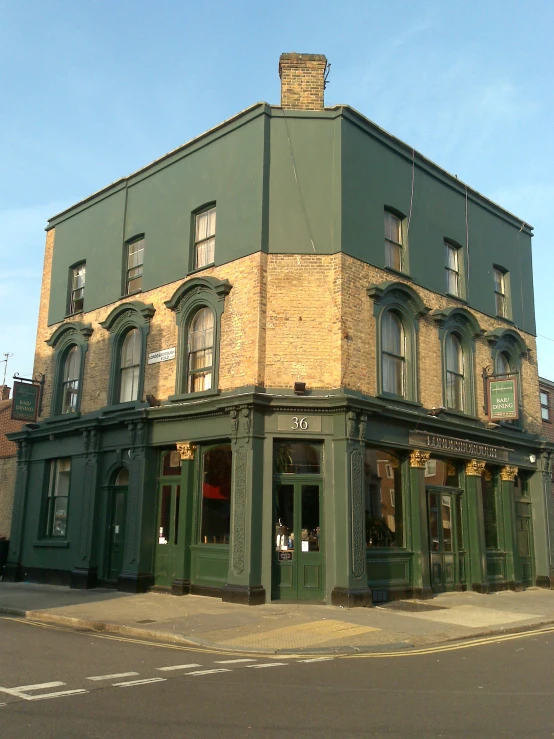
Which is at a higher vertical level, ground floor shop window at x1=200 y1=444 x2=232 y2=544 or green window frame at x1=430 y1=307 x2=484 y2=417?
green window frame at x1=430 y1=307 x2=484 y2=417

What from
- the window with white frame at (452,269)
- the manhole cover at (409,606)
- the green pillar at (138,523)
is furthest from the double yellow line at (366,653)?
the window with white frame at (452,269)

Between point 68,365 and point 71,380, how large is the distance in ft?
1.92

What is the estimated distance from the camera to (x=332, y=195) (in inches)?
673

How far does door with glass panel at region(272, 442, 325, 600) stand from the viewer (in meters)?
15.3

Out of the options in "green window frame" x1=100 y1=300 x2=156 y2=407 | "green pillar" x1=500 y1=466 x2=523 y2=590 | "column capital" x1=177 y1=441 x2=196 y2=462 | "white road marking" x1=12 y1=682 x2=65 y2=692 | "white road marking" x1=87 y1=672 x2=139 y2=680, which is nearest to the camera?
"white road marking" x1=12 y1=682 x2=65 y2=692

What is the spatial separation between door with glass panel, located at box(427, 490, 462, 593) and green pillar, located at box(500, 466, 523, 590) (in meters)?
2.09

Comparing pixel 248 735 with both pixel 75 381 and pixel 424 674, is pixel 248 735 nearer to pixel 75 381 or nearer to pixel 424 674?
pixel 424 674

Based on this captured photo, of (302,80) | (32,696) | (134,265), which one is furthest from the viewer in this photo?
(134,265)

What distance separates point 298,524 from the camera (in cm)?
1562

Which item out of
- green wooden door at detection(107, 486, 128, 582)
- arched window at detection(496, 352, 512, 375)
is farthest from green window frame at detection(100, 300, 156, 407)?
arched window at detection(496, 352, 512, 375)

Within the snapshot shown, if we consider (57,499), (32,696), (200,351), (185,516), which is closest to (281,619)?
(185,516)

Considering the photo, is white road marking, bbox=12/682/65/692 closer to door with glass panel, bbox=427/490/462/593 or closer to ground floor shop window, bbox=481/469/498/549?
door with glass panel, bbox=427/490/462/593

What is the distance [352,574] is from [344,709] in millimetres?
8376

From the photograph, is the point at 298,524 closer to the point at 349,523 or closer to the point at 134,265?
the point at 349,523
